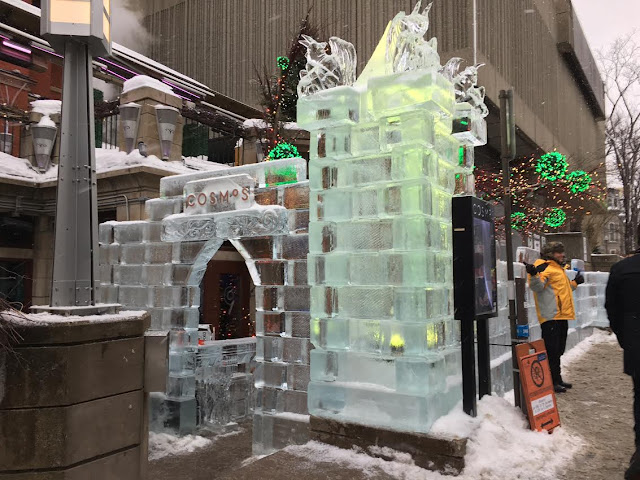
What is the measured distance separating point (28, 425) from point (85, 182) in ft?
5.55

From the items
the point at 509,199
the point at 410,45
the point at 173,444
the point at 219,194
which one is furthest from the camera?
the point at 173,444

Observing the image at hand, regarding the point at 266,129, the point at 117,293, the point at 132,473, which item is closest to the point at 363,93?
the point at 132,473

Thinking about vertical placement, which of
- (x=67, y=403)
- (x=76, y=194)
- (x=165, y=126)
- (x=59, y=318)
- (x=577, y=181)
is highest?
(x=165, y=126)

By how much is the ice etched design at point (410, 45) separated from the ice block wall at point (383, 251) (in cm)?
28

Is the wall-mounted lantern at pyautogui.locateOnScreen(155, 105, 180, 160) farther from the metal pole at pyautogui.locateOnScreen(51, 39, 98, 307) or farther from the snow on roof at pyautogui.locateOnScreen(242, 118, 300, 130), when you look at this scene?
the metal pole at pyautogui.locateOnScreen(51, 39, 98, 307)

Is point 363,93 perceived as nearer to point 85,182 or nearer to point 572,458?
point 85,182

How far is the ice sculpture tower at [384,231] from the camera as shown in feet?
15.4

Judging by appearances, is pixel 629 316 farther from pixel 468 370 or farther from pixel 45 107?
pixel 45 107

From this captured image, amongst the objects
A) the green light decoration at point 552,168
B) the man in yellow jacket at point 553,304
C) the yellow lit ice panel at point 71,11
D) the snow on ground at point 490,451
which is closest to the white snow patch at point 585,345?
the man in yellow jacket at point 553,304

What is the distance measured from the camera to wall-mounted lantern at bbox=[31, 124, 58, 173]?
12.5m

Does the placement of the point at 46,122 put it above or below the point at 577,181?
above

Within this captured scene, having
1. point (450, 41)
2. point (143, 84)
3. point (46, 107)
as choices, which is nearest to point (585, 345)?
point (450, 41)

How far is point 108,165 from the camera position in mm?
11109

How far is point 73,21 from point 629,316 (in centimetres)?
499
